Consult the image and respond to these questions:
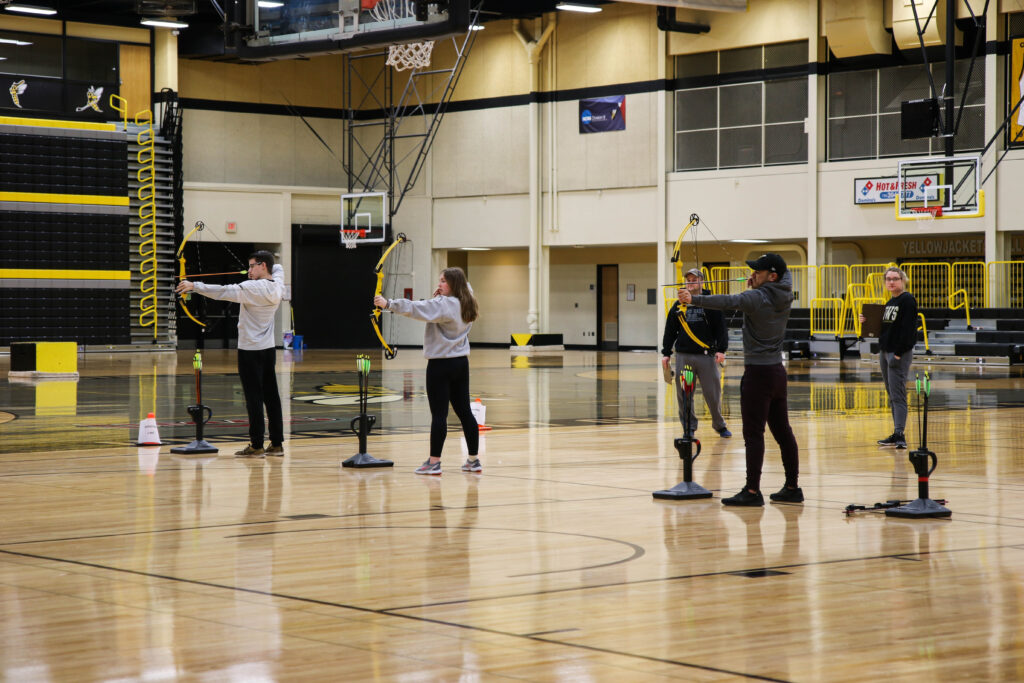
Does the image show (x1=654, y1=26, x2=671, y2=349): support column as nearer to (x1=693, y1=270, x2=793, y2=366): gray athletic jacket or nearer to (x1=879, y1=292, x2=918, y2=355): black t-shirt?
(x1=879, y1=292, x2=918, y2=355): black t-shirt

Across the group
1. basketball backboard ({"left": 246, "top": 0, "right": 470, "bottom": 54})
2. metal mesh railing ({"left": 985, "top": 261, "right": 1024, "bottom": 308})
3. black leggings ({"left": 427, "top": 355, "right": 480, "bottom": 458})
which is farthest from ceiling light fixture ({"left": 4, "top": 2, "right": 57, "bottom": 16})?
black leggings ({"left": 427, "top": 355, "right": 480, "bottom": 458})

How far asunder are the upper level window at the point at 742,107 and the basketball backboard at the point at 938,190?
19.0 ft

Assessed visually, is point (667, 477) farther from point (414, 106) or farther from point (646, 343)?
point (414, 106)

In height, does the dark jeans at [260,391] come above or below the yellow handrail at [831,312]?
below

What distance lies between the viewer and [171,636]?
17.2ft

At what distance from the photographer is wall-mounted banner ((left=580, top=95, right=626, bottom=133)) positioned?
42.0m

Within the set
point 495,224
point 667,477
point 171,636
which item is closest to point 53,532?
point 171,636

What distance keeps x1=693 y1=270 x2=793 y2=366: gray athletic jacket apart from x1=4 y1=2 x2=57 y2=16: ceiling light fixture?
3206 centimetres

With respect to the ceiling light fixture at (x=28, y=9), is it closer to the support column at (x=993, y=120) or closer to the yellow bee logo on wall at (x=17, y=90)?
the yellow bee logo on wall at (x=17, y=90)

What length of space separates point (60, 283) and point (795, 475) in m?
33.9

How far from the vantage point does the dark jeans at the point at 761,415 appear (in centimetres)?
920

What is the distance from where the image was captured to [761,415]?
9227 mm

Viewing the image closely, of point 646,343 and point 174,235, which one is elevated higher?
point 174,235

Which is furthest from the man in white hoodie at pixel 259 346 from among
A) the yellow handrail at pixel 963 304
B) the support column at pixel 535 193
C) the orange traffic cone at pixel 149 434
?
the support column at pixel 535 193
